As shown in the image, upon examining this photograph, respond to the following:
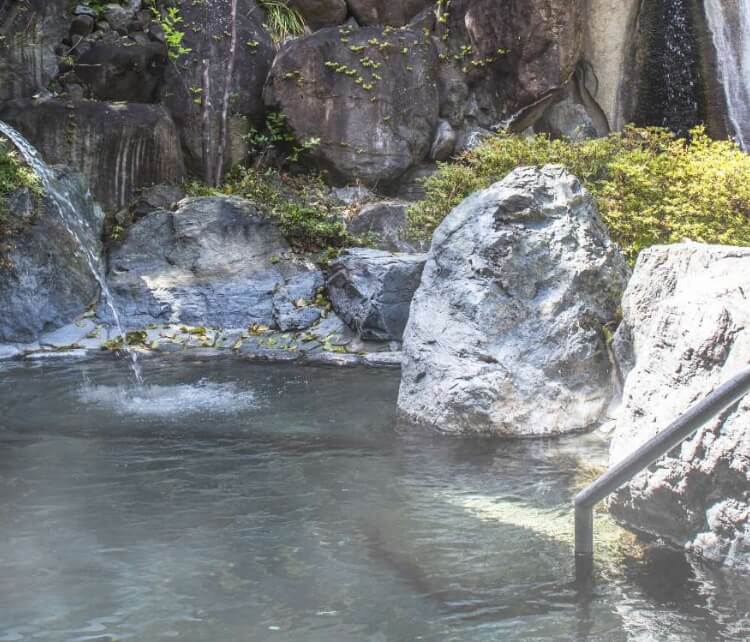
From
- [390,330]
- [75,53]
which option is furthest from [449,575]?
[75,53]

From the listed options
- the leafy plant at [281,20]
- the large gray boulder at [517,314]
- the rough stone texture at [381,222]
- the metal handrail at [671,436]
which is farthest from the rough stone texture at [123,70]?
the metal handrail at [671,436]

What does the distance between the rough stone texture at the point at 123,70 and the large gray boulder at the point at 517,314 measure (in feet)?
29.5

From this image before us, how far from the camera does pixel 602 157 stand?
34.1 ft

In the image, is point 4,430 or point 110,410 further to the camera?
point 110,410

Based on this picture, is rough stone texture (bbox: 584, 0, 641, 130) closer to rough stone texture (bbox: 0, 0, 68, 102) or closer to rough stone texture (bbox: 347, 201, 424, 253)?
rough stone texture (bbox: 347, 201, 424, 253)

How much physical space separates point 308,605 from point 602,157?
772cm

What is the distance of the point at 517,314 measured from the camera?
727 centimetres

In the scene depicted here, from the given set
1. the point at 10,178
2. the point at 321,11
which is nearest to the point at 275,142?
the point at 321,11

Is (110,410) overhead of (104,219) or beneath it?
beneath

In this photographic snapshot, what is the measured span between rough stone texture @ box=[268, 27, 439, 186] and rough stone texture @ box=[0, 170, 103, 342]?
4.92 meters

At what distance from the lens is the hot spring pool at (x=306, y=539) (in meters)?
3.84

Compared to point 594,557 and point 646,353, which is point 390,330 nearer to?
point 646,353

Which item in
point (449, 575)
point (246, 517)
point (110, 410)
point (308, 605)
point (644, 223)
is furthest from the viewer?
point (644, 223)

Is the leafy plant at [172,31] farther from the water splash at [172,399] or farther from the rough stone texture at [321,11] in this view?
the water splash at [172,399]
